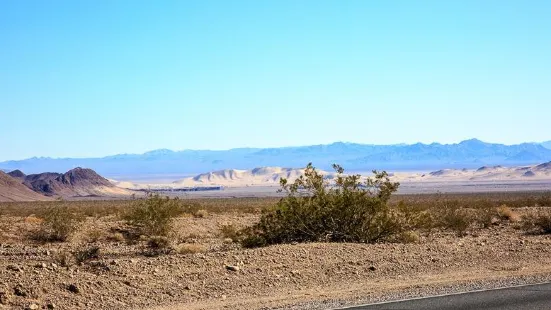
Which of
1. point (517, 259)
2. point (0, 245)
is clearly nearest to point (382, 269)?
point (517, 259)

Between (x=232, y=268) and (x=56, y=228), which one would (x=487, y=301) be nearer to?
(x=232, y=268)

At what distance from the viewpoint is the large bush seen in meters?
20.6

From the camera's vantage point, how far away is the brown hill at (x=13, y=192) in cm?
10244

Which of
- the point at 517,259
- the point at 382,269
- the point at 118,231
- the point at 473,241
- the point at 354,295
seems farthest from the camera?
the point at 118,231

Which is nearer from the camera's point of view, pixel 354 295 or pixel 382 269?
pixel 354 295

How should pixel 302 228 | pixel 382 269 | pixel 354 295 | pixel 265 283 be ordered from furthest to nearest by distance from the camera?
pixel 302 228 → pixel 382 269 → pixel 265 283 → pixel 354 295

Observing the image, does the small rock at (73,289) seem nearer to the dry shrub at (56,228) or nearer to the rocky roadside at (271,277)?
the rocky roadside at (271,277)

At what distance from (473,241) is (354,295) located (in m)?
10.3

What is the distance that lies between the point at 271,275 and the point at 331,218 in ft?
18.9

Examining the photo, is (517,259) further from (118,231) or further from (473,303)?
(118,231)

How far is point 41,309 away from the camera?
12.2 meters

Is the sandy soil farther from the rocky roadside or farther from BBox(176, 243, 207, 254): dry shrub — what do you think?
BBox(176, 243, 207, 254): dry shrub

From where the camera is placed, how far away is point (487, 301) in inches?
484

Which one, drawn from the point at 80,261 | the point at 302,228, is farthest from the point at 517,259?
the point at 80,261
